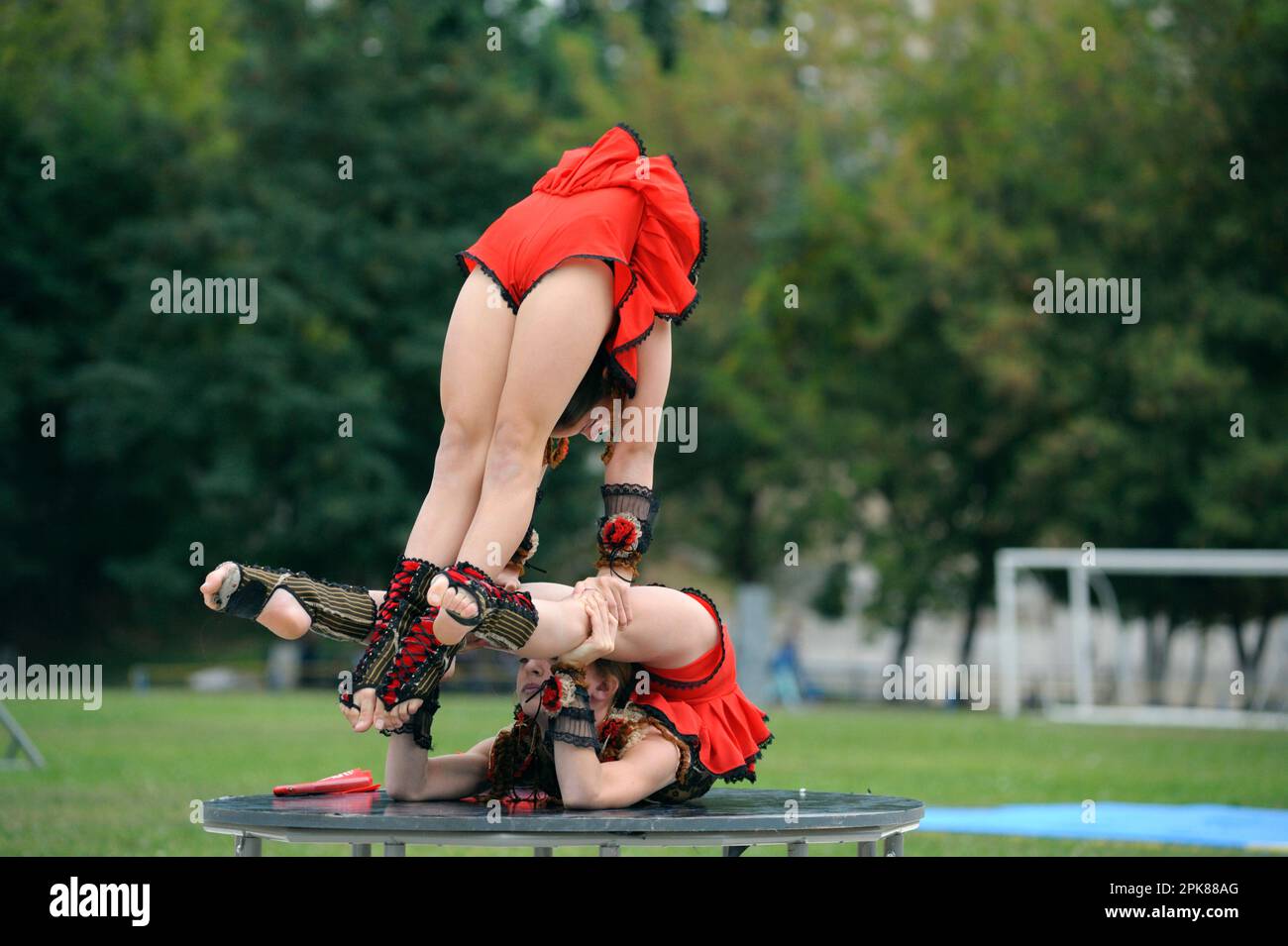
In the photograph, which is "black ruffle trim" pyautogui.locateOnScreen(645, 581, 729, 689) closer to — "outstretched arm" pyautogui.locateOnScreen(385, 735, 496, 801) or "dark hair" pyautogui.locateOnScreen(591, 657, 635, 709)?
"dark hair" pyautogui.locateOnScreen(591, 657, 635, 709)

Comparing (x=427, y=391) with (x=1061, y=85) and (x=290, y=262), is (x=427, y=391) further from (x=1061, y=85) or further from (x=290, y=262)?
(x=1061, y=85)

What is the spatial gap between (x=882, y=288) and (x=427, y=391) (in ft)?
31.3

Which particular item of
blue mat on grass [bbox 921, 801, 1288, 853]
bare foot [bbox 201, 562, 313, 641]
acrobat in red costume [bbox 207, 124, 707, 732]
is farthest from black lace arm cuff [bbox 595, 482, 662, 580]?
blue mat on grass [bbox 921, 801, 1288, 853]

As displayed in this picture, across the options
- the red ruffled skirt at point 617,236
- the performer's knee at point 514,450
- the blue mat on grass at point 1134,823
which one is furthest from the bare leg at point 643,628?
the blue mat on grass at point 1134,823

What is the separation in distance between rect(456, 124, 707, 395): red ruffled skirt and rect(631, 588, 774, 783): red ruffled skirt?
2.82 feet

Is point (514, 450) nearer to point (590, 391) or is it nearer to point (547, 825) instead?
point (590, 391)

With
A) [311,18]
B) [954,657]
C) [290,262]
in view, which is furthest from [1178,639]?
[311,18]

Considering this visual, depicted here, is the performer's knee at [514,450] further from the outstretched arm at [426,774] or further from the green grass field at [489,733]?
the green grass field at [489,733]

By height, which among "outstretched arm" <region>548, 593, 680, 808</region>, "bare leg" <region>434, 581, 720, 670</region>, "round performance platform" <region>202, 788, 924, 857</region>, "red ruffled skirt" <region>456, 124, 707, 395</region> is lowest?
"round performance platform" <region>202, 788, 924, 857</region>

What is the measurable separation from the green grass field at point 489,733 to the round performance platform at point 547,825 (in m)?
2.56

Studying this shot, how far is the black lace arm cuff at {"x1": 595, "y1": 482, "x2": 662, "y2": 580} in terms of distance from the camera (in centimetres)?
496

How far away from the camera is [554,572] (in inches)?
1375

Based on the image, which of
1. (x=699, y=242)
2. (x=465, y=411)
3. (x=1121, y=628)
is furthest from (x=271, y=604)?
(x=1121, y=628)

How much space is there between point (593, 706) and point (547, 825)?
31.2 inches
